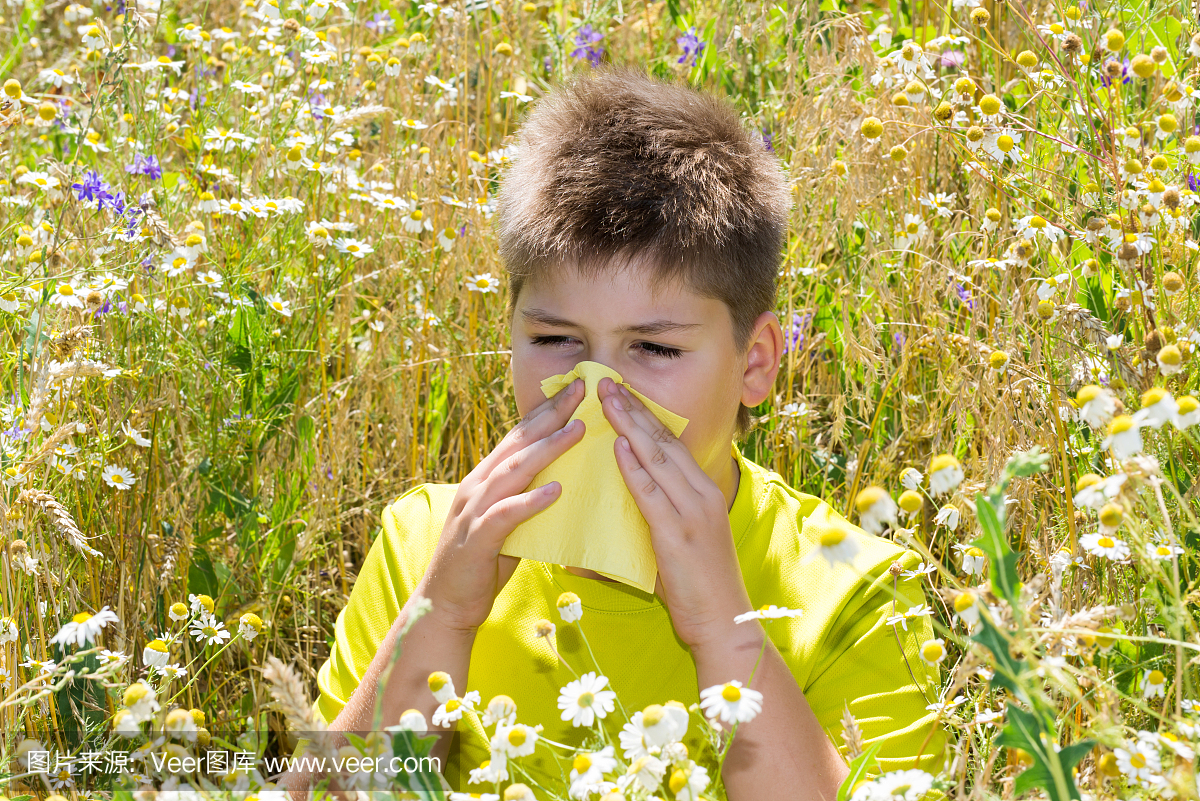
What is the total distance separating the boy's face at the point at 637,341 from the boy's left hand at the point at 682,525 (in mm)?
78

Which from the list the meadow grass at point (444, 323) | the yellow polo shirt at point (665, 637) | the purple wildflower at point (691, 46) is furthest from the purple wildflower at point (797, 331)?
the purple wildflower at point (691, 46)

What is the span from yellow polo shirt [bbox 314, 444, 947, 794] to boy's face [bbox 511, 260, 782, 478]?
0.23 m

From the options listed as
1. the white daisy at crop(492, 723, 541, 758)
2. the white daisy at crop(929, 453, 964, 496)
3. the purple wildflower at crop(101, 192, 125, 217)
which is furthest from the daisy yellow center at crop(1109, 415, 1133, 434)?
the purple wildflower at crop(101, 192, 125, 217)

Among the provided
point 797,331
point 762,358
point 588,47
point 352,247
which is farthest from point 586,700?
point 588,47

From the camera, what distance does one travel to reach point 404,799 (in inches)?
35.3

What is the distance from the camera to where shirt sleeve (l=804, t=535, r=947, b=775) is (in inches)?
59.2

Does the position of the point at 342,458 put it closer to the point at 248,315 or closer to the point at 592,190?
the point at 248,315

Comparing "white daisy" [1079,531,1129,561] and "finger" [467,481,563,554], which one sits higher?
"white daisy" [1079,531,1129,561]

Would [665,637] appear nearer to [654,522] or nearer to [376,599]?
[654,522]

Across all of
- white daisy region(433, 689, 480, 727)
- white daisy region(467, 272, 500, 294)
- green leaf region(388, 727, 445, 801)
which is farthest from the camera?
white daisy region(467, 272, 500, 294)

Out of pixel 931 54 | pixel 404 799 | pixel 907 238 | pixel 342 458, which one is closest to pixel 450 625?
pixel 404 799

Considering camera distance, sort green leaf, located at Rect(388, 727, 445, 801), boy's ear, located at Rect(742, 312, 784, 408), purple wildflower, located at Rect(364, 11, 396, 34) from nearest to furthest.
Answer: green leaf, located at Rect(388, 727, 445, 801)
boy's ear, located at Rect(742, 312, 784, 408)
purple wildflower, located at Rect(364, 11, 396, 34)

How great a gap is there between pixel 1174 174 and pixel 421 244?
181cm

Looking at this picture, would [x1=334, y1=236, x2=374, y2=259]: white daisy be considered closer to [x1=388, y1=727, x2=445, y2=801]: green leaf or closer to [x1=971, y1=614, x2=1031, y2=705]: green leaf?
[x1=388, y1=727, x2=445, y2=801]: green leaf
